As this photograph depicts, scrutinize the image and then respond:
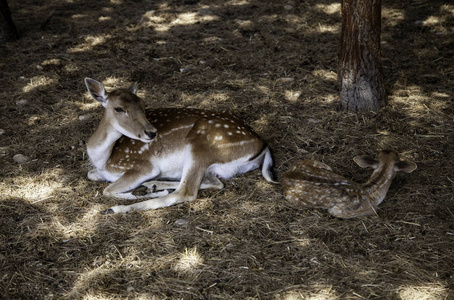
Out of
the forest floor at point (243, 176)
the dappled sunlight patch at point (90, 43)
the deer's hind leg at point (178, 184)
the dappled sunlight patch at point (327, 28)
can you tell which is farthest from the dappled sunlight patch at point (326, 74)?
the dappled sunlight patch at point (90, 43)

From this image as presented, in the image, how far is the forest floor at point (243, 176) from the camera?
123 inches

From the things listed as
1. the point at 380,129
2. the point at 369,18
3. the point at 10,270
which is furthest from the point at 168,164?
the point at 369,18

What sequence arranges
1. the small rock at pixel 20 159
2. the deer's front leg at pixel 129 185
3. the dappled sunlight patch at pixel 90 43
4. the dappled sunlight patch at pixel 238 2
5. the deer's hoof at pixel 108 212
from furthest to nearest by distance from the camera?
the dappled sunlight patch at pixel 238 2
the dappled sunlight patch at pixel 90 43
the small rock at pixel 20 159
the deer's front leg at pixel 129 185
the deer's hoof at pixel 108 212

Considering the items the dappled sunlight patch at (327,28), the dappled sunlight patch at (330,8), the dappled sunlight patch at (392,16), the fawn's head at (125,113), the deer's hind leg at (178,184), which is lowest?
the deer's hind leg at (178,184)

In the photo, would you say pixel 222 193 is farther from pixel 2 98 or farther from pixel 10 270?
pixel 2 98

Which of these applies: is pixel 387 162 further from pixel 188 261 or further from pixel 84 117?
pixel 84 117

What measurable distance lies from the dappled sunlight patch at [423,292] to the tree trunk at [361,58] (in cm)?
253

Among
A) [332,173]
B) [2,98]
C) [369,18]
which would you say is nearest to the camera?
[332,173]

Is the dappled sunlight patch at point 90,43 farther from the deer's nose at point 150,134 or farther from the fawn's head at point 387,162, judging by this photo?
the fawn's head at point 387,162

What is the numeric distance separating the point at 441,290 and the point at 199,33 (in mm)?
5404

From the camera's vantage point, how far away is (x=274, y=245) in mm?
3418

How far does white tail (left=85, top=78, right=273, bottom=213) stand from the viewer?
4.04 m

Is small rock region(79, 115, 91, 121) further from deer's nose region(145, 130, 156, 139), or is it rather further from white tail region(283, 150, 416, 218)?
white tail region(283, 150, 416, 218)

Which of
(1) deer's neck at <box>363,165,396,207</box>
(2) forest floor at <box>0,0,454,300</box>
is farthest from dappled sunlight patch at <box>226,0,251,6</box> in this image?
(1) deer's neck at <box>363,165,396,207</box>
